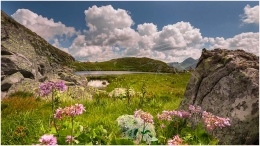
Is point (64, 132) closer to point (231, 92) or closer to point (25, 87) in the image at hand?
point (231, 92)

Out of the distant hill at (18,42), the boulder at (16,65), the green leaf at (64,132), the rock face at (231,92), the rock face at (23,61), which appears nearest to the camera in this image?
the green leaf at (64,132)

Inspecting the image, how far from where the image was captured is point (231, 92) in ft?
21.9

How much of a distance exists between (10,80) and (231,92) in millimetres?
14259

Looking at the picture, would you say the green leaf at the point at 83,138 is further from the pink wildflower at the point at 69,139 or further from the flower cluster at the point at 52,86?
the flower cluster at the point at 52,86

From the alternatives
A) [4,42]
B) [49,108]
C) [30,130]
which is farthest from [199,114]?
[4,42]

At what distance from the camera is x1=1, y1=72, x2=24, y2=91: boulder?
51.6 ft

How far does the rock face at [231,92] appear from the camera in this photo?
20.4 feet

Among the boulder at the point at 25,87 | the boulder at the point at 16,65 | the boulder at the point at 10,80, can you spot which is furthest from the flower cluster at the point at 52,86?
the boulder at the point at 16,65

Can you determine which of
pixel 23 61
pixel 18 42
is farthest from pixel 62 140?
pixel 18 42

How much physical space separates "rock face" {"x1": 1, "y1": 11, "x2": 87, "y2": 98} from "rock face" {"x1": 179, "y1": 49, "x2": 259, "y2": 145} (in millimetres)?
12094

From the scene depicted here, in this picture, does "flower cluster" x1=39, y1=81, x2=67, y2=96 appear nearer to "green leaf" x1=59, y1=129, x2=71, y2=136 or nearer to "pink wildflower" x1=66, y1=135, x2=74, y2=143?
"green leaf" x1=59, y1=129, x2=71, y2=136

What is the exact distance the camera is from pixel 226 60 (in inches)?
293

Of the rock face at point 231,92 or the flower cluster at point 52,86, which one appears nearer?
the flower cluster at point 52,86

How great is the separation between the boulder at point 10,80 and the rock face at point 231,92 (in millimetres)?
12304
